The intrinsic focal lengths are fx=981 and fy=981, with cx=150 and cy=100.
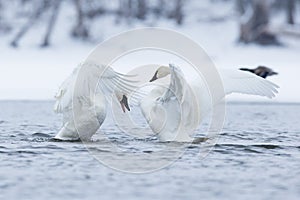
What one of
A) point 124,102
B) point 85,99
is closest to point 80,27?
point 124,102

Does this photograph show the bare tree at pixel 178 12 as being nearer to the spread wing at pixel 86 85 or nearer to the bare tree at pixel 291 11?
the bare tree at pixel 291 11

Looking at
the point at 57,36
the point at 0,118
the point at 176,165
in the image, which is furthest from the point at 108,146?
the point at 57,36

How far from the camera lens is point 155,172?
848 centimetres

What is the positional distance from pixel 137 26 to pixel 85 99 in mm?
11281

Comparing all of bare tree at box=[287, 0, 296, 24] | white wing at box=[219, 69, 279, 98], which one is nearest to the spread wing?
white wing at box=[219, 69, 279, 98]

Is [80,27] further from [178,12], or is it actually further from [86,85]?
[86,85]

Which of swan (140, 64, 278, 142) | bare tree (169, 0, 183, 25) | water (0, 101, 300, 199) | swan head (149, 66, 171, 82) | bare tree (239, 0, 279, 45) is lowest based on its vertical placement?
water (0, 101, 300, 199)

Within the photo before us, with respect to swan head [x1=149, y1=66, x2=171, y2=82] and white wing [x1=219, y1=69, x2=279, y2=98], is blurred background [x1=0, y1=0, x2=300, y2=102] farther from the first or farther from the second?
swan head [x1=149, y1=66, x2=171, y2=82]

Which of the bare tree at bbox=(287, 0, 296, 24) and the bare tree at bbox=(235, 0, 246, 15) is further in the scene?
the bare tree at bbox=(235, 0, 246, 15)

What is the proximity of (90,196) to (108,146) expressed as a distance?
108 inches

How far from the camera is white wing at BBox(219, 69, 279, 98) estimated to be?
1052 centimetres

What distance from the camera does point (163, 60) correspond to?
63.0 feet

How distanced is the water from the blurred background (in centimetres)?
637

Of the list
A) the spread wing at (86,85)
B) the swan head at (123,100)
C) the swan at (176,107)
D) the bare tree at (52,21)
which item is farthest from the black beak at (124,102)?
the bare tree at (52,21)
